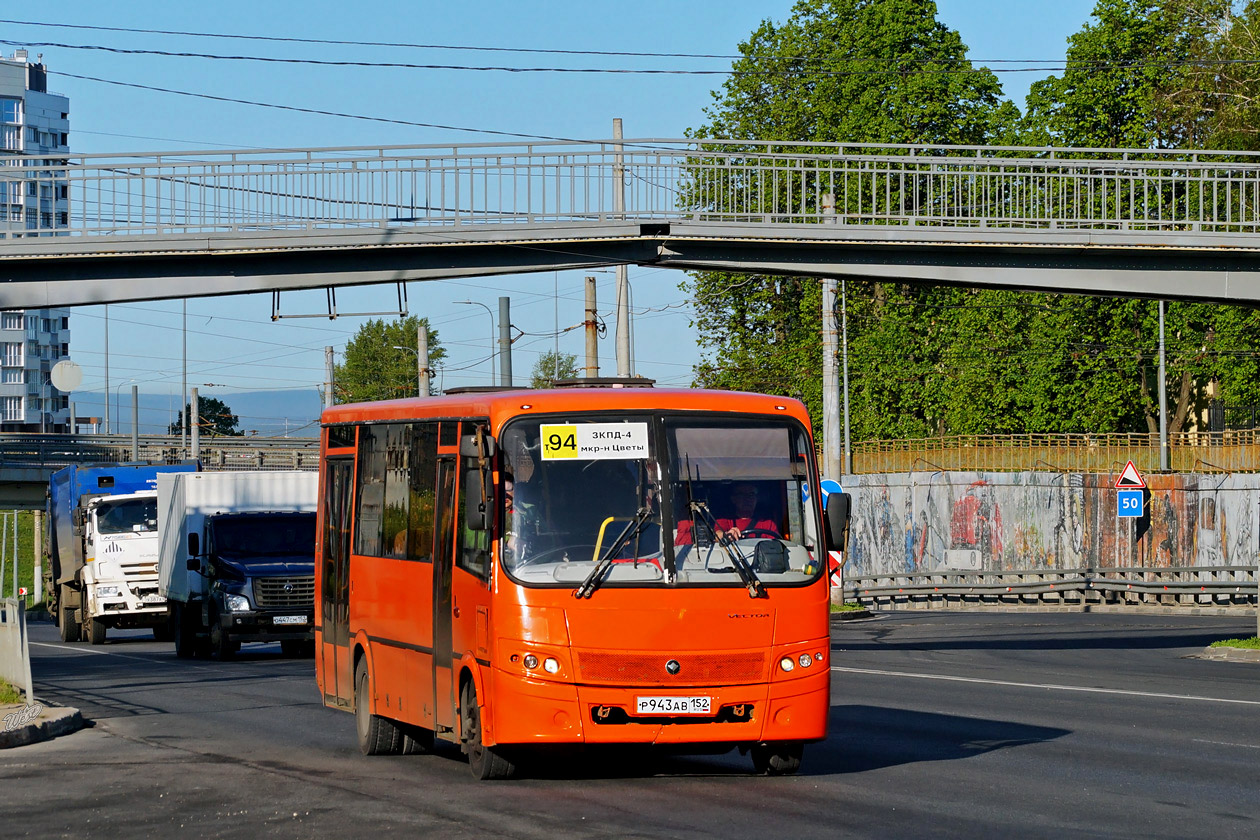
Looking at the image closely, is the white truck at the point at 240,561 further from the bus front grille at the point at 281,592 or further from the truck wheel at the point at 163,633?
the truck wheel at the point at 163,633

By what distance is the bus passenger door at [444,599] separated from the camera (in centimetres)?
1218

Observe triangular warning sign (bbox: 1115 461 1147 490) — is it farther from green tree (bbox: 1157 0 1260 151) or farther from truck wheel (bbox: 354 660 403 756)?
truck wheel (bbox: 354 660 403 756)

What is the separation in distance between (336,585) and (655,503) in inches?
176

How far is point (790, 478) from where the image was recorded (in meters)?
12.1

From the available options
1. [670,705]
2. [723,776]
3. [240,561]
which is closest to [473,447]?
[670,705]

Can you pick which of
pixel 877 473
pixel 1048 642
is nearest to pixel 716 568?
pixel 1048 642

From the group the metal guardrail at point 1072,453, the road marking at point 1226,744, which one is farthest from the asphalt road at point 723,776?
the metal guardrail at point 1072,453

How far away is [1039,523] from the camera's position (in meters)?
51.9

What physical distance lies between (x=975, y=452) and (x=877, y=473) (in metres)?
3.23

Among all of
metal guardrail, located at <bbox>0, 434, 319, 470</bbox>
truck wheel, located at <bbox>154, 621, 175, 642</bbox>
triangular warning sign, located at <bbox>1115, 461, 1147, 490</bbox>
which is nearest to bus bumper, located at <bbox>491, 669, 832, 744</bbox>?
truck wheel, located at <bbox>154, 621, 175, 642</bbox>

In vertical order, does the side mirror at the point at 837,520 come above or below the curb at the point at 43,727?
above

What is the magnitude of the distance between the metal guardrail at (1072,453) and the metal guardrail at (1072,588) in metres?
4.78

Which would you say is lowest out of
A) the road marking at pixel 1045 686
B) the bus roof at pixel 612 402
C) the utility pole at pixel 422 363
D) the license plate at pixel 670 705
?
the road marking at pixel 1045 686

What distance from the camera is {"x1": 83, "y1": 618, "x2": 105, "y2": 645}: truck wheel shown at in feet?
113
